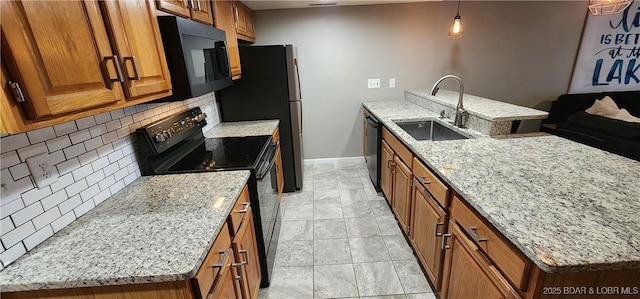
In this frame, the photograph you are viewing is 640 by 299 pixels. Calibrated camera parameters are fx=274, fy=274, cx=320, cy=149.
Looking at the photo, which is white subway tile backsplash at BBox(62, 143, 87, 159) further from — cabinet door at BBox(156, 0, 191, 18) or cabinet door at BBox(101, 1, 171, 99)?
cabinet door at BBox(156, 0, 191, 18)

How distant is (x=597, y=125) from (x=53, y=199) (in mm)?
3993

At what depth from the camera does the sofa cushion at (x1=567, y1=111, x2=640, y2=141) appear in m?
2.33

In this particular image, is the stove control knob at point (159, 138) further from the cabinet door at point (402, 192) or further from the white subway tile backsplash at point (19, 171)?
the cabinet door at point (402, 192)

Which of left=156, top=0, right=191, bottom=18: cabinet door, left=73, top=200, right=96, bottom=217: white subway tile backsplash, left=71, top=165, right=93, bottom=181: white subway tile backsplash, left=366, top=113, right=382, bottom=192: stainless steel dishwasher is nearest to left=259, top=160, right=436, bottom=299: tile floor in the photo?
left=366, top=113, right=382, bottom=192: stainless steel dishwasher

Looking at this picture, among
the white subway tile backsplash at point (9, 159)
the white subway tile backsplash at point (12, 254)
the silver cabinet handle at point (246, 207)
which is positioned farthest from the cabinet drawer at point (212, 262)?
the white subway tile backsplash at point (9, 159)

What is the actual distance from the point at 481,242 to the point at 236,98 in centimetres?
242

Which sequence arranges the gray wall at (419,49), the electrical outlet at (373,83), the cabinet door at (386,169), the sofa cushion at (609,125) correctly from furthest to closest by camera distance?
the electrical outlet at (373,83) → the gray wall at (419,49) → the cabinet door at (386,169) → the sofa cushion at (609,125)

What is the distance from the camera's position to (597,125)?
8.53 ft

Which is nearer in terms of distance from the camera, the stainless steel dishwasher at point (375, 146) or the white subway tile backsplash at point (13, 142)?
the white subway tile backsplash at point (13, 142)

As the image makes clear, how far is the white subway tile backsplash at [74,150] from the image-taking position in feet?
3.68

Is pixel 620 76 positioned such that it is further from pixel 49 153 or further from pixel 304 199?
pixel 49 153

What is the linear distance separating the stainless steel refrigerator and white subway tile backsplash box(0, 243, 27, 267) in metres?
2.03

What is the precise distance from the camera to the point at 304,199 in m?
2.97

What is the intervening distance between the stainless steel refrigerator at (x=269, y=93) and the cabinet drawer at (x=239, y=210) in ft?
4.58
